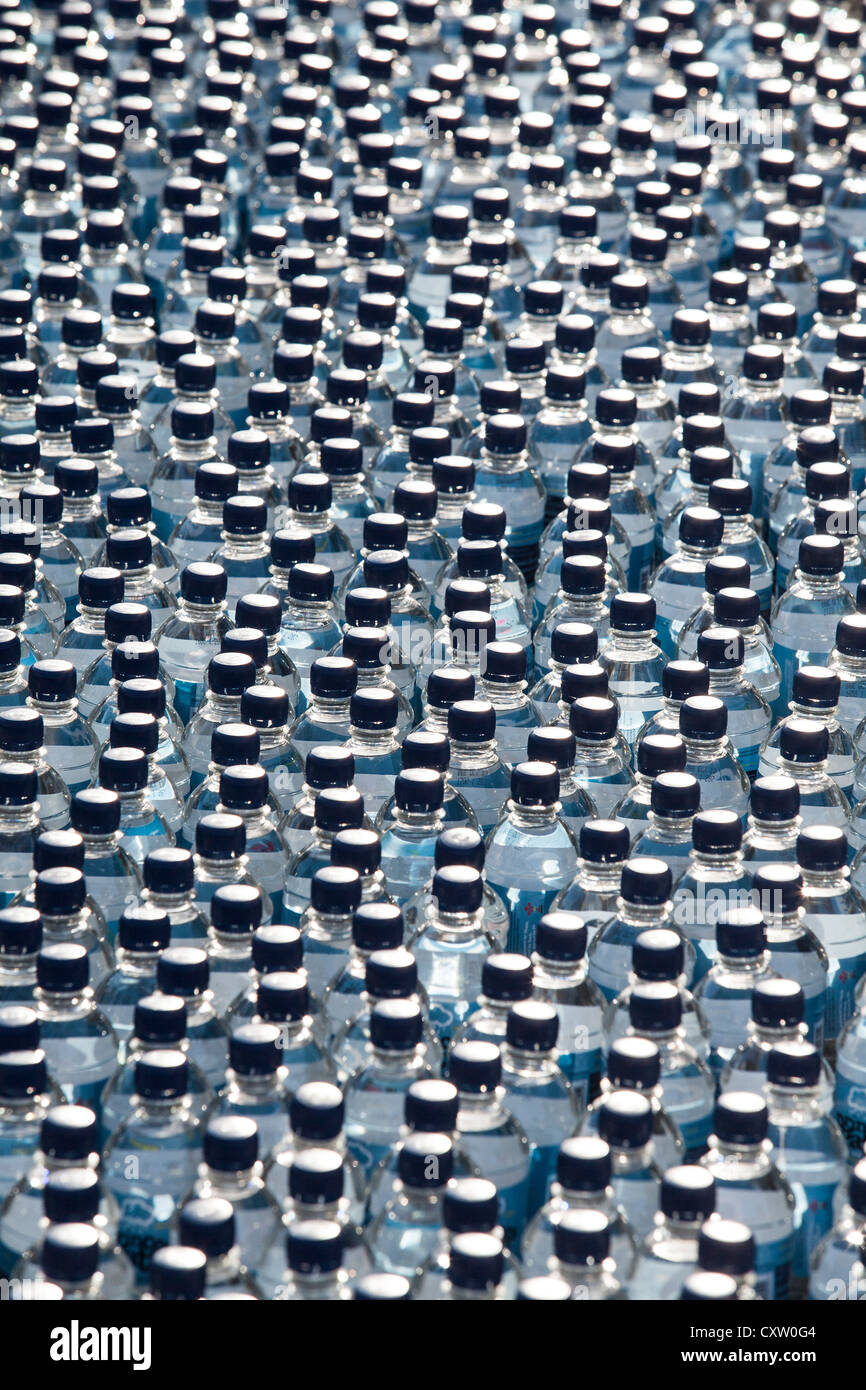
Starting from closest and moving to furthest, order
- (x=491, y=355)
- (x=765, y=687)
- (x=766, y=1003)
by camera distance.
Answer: (x=766, y=1003)
(x=765, y=687)
(x=491, y=355)

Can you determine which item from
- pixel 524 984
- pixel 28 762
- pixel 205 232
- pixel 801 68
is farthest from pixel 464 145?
pixel 524 984

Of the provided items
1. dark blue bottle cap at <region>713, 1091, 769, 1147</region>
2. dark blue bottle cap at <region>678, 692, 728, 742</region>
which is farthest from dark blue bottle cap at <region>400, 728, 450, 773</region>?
dark blue bottle cap at <region>713, 1091, 769, 1147</region>

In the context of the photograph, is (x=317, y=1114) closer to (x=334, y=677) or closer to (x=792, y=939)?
(x=792, y=939)

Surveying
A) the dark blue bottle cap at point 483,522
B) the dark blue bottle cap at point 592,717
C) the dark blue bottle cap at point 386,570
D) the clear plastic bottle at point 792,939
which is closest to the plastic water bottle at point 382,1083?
the clear plastic bottle at point 792,939

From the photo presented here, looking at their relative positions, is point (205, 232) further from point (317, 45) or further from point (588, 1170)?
point (588, 1170)

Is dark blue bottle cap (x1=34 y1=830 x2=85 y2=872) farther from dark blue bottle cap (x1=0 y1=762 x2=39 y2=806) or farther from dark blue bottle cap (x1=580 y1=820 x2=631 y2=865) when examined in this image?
dark blue bottle cap (x1=580 y1=820 x2=631 y2=865)

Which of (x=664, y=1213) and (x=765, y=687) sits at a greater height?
(x=664, y=1213)

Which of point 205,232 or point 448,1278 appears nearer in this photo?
point 448,1278
